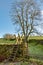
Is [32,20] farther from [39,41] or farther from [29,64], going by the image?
[29,64]

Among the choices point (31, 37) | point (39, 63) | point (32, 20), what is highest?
point (39, 63)

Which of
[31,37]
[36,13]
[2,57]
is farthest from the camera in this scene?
[31,37]

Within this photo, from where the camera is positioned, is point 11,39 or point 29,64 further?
point 11,39

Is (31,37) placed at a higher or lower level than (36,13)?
lower

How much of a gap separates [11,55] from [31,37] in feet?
79.8

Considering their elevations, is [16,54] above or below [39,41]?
above

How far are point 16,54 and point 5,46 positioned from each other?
289 cm

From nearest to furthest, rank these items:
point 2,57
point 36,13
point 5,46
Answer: point 2,57 → point 5,46 → point 36,13

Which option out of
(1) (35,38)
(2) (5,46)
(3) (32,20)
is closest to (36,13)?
(3) (32,20)

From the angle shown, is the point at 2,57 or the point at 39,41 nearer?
the point at 2,57

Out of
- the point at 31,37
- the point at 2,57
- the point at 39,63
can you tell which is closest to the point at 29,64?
the point at 39,63

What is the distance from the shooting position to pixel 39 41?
5078 cm

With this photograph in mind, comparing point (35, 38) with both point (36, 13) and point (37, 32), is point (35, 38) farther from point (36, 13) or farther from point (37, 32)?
point (36, 13)

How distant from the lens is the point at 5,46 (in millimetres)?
32750
